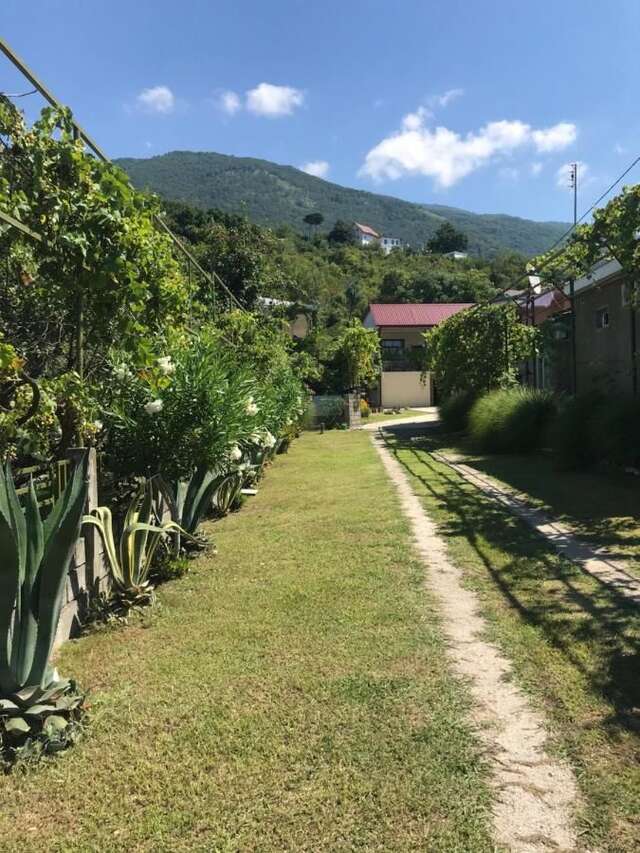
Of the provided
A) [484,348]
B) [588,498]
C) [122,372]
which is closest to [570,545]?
[588,498]

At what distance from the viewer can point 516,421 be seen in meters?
14.1

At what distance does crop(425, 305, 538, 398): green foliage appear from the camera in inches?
726

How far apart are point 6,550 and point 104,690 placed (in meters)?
1.15

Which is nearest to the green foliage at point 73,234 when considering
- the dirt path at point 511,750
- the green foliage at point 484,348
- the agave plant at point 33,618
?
the agave plant at point 33,618

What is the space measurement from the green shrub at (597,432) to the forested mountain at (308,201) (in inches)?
3808

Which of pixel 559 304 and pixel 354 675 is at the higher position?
pixel 559 304

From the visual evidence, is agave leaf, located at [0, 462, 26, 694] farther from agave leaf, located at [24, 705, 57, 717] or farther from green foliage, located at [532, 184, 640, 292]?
green foliage, located at [532, 184, 640, 292]

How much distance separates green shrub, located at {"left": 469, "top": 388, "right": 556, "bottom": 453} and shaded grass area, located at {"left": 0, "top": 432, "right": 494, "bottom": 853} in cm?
945

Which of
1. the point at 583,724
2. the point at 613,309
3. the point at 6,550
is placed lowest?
the point at 583,724

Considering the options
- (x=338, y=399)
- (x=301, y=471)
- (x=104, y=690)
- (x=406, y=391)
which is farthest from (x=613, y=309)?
(x=406, y=391)

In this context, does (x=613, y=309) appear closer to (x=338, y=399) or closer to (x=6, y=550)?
(x=6, y=550)

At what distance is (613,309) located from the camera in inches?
507

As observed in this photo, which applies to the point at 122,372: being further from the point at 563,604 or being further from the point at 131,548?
the point at 563,604

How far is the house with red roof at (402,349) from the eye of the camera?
129ft
